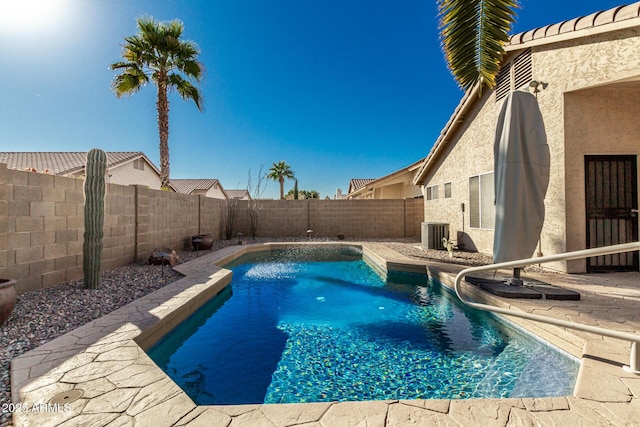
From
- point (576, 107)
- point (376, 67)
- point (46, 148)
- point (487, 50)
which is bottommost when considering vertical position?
point (576, 107)

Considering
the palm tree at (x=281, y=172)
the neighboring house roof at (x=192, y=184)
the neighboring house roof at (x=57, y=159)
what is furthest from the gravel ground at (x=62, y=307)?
the palm tree at (x=281, y=172)

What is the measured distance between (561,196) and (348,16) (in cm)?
991

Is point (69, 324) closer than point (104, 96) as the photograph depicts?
Yes

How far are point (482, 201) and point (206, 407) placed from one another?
8.82 m

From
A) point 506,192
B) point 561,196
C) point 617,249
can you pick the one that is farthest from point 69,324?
point 561,196

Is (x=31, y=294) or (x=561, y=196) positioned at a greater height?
(x=561, y=196)

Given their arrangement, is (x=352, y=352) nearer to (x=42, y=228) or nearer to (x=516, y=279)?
(x=516, y=279)

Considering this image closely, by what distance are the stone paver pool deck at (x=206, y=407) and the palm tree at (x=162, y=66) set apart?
993cm

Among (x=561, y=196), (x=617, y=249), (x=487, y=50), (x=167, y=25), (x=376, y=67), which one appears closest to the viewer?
(x=617, y=249)

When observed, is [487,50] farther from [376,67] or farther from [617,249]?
[376,67]

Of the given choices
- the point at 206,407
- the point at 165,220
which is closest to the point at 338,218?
the point at 165,220

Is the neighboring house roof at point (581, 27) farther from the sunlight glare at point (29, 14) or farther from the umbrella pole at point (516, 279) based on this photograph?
the sunlight glare at point (29, 14)

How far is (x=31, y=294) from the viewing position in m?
4.64

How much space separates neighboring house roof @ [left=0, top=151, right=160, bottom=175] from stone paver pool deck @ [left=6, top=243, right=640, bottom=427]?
1722cm
